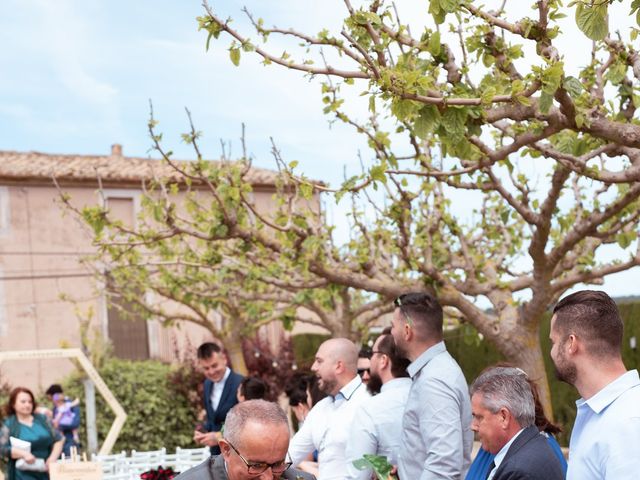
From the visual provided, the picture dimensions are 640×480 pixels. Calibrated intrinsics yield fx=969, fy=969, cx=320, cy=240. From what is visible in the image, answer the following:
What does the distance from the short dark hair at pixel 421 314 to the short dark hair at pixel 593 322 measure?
157cm

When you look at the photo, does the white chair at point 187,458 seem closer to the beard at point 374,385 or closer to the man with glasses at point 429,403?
the beard at point 374,385

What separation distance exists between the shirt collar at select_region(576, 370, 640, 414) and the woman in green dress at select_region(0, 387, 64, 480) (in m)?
7.10

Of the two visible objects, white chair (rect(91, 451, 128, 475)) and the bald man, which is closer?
the bald man

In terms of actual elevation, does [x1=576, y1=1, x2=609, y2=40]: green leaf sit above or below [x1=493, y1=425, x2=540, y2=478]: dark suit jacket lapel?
above

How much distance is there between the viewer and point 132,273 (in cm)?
1742

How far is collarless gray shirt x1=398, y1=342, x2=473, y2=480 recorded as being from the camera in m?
4.58

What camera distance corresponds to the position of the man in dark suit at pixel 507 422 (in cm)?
391

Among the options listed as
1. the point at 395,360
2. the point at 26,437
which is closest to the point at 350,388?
the point at 395,360

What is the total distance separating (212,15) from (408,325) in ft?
6.56

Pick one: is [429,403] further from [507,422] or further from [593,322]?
[593,322]

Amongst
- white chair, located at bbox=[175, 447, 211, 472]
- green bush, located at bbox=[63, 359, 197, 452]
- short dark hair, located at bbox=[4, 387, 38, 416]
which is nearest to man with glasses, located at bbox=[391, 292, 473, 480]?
white chair, located at bbox=[175, 447, 211, 472]

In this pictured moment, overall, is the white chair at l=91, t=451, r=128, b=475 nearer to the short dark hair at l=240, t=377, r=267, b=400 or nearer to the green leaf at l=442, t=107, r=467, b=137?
the short dark hair at l=240, t=377, r=267, b=400

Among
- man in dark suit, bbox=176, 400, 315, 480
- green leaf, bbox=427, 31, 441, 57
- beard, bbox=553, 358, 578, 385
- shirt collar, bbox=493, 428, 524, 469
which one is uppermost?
green leaf, bbox=427, 31, 441, 57

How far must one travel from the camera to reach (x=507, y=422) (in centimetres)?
401
